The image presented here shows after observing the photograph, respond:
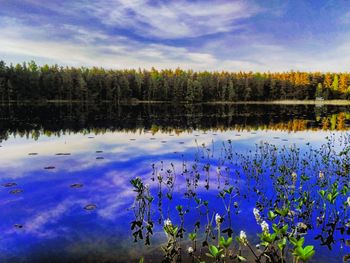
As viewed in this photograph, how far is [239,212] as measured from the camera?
34.9 ft

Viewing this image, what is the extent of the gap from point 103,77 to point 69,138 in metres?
114

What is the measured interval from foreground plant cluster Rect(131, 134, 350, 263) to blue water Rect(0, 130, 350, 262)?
0.17 meters

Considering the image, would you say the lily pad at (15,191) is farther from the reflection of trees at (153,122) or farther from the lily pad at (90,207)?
the reflection of trees at (153,122)

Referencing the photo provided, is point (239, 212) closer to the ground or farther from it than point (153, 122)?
closer to the ground

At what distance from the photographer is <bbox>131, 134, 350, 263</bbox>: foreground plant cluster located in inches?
272

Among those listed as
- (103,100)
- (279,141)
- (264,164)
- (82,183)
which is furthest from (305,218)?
(103,100)

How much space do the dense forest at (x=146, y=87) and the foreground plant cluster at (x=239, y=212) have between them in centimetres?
11428

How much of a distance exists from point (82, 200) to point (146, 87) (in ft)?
442

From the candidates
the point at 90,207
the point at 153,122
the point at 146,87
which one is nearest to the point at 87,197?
the point at 90,207

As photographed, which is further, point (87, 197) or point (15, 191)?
point (15, 191)

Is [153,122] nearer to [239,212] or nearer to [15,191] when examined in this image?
[15,191]

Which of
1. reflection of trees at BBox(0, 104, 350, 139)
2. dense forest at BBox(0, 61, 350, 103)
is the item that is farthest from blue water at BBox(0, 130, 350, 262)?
dense forest at BBox(0, 61, 350, 103)

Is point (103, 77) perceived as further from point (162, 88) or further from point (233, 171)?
point (233, 171)

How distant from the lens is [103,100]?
445ft
